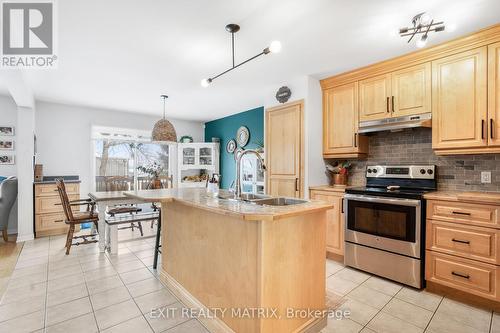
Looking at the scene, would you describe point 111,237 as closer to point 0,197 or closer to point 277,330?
point 0,197

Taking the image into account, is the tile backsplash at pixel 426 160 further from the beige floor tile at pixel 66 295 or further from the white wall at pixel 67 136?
the white wall at pixel 67 136

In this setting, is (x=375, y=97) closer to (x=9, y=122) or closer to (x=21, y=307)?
(x=21, y=307)

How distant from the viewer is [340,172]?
3.46 meters

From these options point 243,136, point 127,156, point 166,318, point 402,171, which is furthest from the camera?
point 127,156

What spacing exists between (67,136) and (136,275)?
3511 millimetres

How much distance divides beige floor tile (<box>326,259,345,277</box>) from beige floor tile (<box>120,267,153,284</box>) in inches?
78.2

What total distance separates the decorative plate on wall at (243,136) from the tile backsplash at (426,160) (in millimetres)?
2417

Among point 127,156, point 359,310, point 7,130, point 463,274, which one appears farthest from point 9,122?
point 463,274

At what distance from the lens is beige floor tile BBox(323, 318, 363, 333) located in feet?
6.05

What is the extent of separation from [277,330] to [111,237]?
2.67 meters

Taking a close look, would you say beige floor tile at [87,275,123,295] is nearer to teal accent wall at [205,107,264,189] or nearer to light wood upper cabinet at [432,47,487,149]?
teal accent wall at [205,107,264,189]

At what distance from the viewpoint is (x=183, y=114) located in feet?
18.7

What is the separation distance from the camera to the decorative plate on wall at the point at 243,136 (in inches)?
208

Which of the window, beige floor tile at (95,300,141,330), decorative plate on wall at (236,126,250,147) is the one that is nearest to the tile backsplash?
decorative plate on wall at (236,126,250,147)
